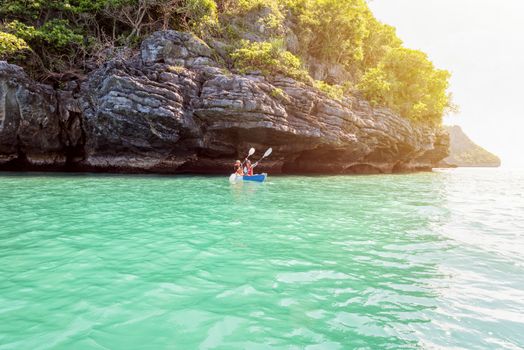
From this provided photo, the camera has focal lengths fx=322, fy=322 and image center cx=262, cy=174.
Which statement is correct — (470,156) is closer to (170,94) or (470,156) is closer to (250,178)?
(250,178)

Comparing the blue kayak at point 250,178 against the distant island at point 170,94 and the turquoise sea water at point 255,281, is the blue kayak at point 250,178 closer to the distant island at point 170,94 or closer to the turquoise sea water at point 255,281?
the distant island at point 170,94

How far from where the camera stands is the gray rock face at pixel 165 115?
20047 mm

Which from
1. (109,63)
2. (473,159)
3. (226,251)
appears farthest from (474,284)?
(473,159)

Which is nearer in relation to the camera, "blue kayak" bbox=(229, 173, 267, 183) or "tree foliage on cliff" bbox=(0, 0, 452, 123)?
"blue kayak" bbox=(229, 173, 267, 183)

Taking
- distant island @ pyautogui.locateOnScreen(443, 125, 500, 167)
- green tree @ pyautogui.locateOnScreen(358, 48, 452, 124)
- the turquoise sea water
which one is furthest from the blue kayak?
distant island @ pyautogui.locateOnScreen(443, 125, 500, 167)

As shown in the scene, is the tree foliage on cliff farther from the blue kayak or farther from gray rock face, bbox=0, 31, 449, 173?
the blue kayak

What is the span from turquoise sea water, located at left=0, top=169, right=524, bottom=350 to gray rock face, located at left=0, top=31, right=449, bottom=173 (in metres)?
12.6

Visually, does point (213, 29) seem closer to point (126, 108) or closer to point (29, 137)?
point (126, 108)

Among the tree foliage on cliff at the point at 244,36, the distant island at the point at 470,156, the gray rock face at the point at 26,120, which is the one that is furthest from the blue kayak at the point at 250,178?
the distant island at the point at 470,156

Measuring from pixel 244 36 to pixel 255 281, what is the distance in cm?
2576

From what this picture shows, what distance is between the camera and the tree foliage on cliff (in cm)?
2272

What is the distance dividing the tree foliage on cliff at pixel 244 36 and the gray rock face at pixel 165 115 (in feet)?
7.30

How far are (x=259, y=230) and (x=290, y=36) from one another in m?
26.7

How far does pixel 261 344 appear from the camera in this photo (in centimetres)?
305
